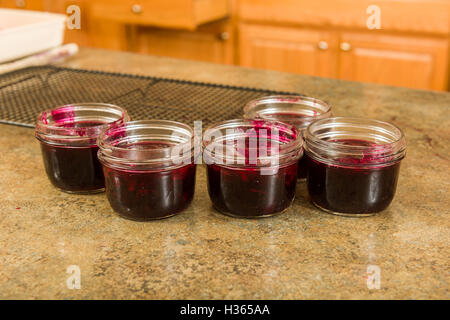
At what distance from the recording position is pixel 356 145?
894mm

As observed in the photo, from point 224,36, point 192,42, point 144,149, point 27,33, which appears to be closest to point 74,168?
point 144,149

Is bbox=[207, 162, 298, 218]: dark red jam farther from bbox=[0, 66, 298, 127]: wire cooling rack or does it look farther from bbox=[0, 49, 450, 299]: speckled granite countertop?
bbox=[0, 66, 298, 127]: wire cooling rack

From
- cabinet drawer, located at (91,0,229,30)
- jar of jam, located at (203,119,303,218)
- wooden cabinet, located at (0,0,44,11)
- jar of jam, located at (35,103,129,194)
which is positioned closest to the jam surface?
jar of jam, located at (35,103,129,194)

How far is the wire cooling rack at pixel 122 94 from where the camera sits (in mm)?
1274

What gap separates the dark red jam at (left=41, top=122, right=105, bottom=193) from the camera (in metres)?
0.90

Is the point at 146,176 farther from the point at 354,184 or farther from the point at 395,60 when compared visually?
the point at 395,60

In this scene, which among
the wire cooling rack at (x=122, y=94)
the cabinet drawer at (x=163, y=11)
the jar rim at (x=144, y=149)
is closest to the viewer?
the jar rim at (x=144, y=149)

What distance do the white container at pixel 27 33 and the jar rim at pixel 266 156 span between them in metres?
0.88

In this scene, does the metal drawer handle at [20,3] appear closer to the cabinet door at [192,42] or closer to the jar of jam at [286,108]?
the cabinet door at [192,42]

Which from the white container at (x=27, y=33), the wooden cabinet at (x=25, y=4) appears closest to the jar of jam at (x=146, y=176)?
the white container at (x=27, y=33)

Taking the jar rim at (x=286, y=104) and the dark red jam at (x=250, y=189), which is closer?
the dark red jam at (x=250, y=189)
